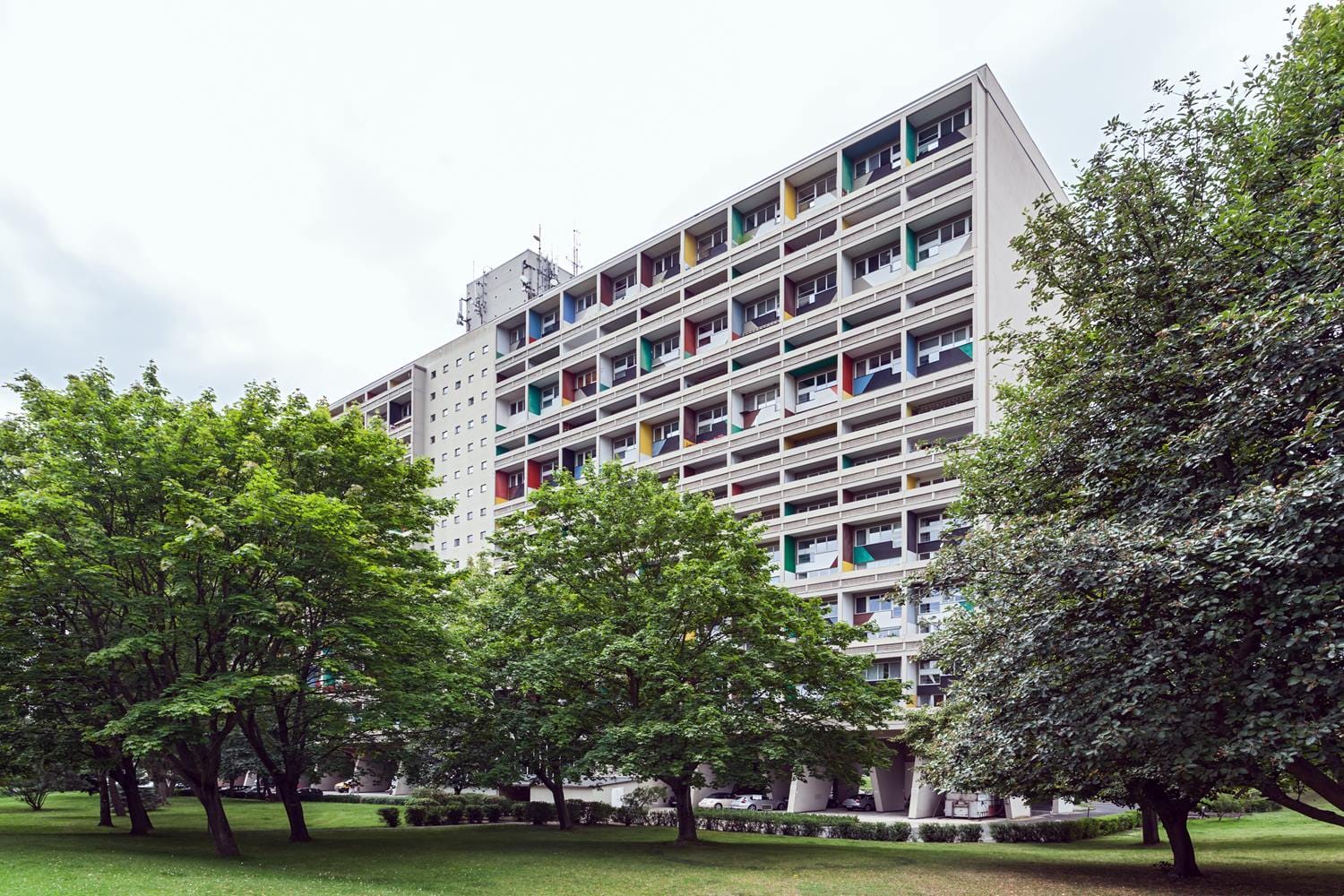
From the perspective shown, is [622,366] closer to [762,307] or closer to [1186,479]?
[762,307]

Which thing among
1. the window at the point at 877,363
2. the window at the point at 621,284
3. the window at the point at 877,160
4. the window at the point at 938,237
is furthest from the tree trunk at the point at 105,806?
the window at the point at 877,160

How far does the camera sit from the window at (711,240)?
193ft

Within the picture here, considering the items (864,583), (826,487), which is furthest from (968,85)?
(864,583)

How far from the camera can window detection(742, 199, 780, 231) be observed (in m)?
56.3

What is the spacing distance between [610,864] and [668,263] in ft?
147

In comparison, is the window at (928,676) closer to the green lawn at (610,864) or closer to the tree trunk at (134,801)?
the green lawn at (610,864)

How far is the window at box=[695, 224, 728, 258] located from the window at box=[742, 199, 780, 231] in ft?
4.98

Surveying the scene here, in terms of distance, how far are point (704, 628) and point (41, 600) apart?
59.2 ft

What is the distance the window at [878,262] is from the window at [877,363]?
15.5ft

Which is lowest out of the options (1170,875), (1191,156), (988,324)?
(1170,875)

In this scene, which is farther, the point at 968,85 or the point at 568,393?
the point at 568,393

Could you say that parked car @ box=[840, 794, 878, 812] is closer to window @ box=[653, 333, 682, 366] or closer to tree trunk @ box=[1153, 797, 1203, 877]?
tree trunk @ box=[1153, 797, 1203, 877]

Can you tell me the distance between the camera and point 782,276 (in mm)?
53094

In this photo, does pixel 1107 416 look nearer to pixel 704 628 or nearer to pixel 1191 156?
pixel 1191 156
